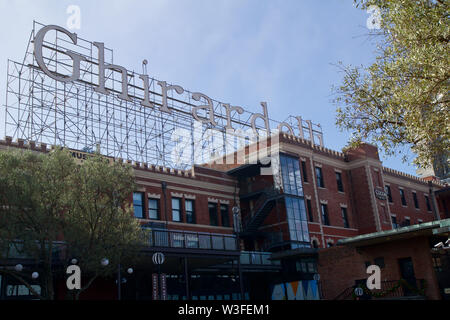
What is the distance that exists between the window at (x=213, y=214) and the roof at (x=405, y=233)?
1016 cm

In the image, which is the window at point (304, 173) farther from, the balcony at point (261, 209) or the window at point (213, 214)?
the window at point (213, 214)

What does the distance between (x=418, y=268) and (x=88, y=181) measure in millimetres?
20259

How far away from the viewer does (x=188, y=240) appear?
2584cm

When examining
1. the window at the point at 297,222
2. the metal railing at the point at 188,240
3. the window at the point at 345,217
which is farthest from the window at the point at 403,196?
the metal railing at the point at 188,240

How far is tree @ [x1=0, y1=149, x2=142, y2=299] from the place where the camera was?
59.5 ft

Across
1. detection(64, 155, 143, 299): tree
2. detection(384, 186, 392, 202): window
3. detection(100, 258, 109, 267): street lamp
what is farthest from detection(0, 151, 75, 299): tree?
detection(384, 186, 392, 202): window

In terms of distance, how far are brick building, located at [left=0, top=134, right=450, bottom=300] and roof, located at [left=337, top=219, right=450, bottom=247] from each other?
0.34 ft

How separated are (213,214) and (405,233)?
15.5m

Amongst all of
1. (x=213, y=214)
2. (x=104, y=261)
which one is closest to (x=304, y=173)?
(x=213, y=214)

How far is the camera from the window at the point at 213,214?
1485 inches

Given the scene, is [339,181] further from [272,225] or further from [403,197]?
[272,225]

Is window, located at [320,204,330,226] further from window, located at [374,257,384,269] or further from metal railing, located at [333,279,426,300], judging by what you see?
metal railing, located at [333,279,426,300]
